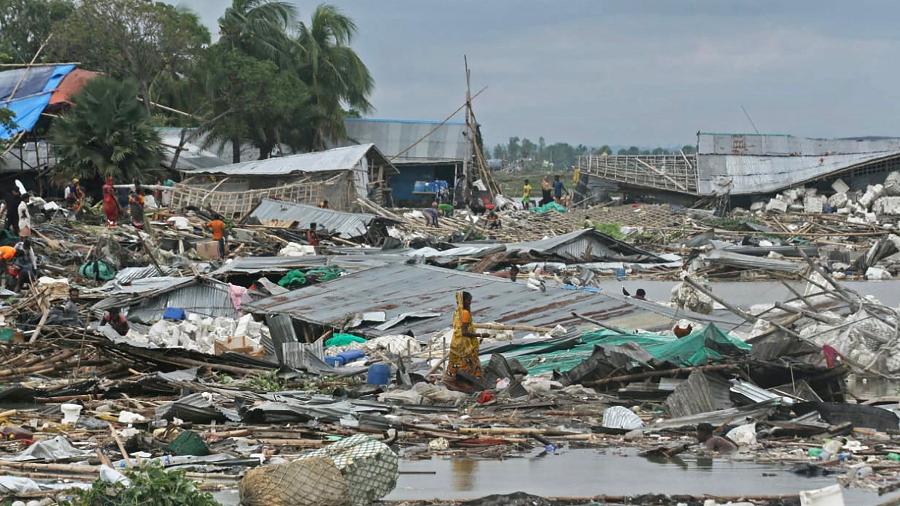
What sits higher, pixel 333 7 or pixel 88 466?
pixel 333 7

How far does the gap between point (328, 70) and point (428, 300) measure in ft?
98.7

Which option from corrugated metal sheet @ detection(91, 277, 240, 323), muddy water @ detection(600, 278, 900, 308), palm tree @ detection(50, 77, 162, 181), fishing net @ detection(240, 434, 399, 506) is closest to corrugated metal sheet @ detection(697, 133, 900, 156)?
palm tree @ detection(50, 77, 162, 181)

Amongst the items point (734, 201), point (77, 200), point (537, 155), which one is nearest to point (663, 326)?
point (77, 200)

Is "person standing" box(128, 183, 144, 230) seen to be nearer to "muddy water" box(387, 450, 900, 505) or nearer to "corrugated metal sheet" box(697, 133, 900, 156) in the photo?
"muddy water" box(387, 450, 900, 505)

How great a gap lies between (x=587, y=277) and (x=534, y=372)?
34.5 ft

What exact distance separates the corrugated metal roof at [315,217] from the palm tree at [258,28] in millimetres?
14407

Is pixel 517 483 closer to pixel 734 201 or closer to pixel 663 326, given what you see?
pixel 663 326

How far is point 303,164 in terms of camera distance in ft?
117

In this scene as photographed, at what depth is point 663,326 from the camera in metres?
14.3

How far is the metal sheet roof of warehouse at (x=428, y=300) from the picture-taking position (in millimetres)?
15203

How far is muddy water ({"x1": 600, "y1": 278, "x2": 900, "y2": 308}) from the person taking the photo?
20.2 meters

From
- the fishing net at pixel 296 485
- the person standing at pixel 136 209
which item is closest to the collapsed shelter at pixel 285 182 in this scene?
the person standing at pixel 136 209

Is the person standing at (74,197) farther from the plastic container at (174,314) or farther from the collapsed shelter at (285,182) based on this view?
the plastic container at (174,314)

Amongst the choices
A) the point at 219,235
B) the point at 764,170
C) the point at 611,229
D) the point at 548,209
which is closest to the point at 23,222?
the point at 219,235
